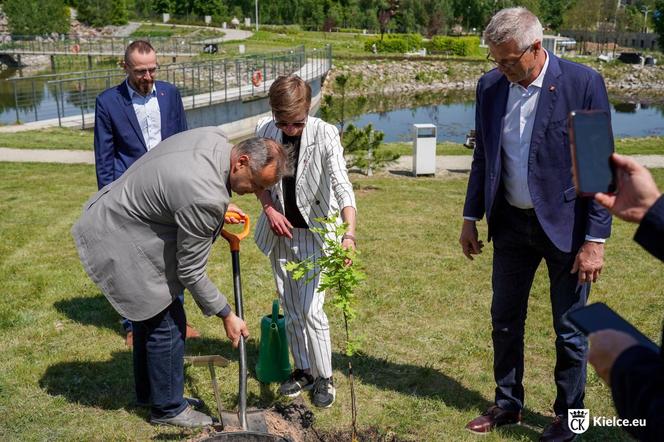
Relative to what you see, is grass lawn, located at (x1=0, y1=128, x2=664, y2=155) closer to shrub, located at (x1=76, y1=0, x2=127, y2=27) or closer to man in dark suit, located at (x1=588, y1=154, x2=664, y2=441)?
man in dark suit, located at (x1=588, y1=154, x2=664, y2=441)

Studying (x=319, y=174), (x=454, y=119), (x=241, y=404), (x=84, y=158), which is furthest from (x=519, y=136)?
(x=454, y=119)

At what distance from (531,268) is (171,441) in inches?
80.8

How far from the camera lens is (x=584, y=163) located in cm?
181

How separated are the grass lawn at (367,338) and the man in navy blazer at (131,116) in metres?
1.23

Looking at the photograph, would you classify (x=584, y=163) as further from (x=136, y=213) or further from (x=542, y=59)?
(x=136, y=213)

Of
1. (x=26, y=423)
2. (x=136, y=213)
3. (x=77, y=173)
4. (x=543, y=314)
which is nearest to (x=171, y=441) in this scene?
(x=26, y=423)

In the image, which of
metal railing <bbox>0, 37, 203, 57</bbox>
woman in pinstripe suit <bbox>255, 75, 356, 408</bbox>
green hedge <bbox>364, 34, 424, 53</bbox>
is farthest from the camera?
green hedge <bbox>364, 34, 424, 53</bbox>

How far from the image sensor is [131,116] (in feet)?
15.0

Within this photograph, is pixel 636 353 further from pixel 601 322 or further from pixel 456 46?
pixel 456 46

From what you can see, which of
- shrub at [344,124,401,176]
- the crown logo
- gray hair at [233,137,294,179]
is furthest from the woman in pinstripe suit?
shrub at [344,124,401,176]

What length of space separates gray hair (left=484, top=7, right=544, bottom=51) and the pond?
60.8 ft

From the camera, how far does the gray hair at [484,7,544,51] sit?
3.04 m

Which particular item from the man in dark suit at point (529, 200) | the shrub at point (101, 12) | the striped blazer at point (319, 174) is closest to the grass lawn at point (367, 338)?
the man in dark suit at point (529, 200)

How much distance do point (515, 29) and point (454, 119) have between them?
2599 centimetres
